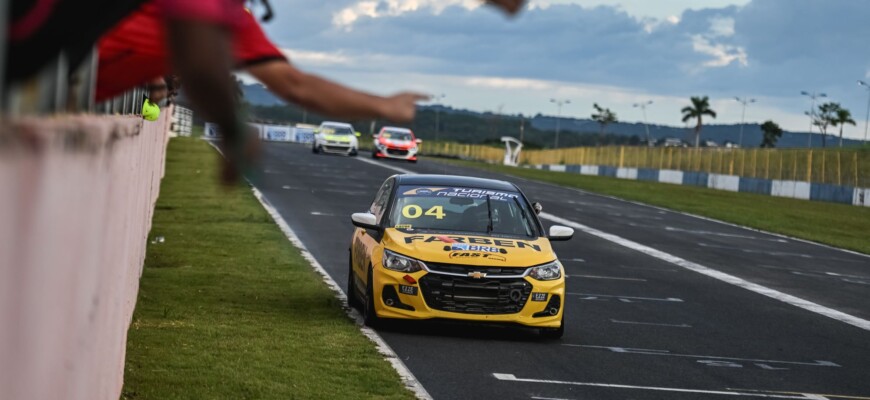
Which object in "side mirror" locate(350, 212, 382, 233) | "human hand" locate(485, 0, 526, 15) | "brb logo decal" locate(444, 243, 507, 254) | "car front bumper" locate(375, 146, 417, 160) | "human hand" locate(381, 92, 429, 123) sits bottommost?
"brb logo decal" locate(444, 243, 507, 254)

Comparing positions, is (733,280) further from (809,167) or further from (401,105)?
(809,167)

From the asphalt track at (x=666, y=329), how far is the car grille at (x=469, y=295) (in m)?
0.31

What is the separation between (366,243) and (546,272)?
2.00 meters

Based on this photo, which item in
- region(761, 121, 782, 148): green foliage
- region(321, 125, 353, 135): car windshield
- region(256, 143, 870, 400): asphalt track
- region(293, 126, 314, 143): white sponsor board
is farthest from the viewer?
region(761, 121, 782, 148): green foliage

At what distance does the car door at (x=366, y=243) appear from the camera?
580 inches

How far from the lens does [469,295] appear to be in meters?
13.9

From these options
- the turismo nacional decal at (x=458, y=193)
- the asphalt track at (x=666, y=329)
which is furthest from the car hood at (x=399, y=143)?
the turismo nacional decal at (x=458, y=193)

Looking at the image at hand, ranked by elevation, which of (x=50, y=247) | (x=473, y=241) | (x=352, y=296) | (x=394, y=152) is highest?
(x=50, y=247)

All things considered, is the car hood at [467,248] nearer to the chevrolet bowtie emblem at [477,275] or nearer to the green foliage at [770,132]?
the chevrolet bowtie emblem at [477,275]

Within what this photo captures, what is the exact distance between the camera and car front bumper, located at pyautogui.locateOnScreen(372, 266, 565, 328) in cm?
1389

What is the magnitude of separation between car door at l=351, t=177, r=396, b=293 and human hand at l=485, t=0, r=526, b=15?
11.9 m

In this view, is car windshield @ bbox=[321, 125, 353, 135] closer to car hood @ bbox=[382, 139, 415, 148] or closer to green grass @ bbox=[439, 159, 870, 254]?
car hood @ bbox=[382, 139, 415, 148]

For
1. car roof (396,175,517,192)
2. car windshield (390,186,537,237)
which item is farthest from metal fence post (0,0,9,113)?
car roof (396,175,517,192)

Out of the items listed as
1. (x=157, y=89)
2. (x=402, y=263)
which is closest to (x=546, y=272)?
(x=402, y=263)
